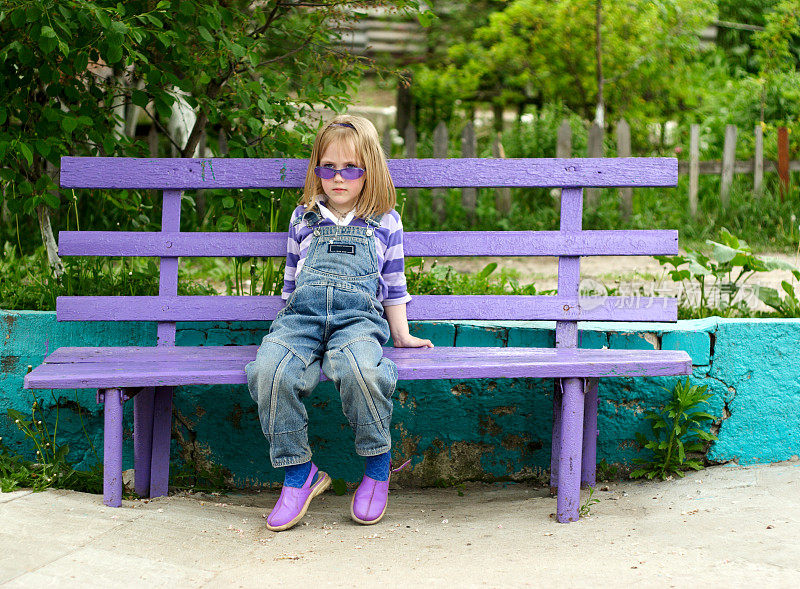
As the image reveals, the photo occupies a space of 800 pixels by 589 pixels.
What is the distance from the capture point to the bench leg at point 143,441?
10.1ft

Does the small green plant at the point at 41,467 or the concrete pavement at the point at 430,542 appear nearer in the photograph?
the concrete pavement at the point at 430,542

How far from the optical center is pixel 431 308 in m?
3.20

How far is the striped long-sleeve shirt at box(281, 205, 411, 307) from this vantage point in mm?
3049

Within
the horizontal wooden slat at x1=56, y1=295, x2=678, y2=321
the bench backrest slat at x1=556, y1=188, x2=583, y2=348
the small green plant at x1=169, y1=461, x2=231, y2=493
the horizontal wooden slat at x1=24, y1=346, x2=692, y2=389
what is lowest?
the small green plant at x1=169, y1=461, x2=231, y2=493

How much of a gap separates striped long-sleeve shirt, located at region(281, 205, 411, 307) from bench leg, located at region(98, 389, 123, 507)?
0.72 m

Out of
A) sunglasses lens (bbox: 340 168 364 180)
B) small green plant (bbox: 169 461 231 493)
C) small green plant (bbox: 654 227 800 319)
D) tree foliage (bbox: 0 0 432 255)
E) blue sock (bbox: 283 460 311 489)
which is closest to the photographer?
blue sock (bbox: 283 460 311 489)

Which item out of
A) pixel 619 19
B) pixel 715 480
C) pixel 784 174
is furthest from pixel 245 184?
pixel 619 19

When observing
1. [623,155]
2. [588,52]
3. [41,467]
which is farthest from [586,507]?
[588,52]

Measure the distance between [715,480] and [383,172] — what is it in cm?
164

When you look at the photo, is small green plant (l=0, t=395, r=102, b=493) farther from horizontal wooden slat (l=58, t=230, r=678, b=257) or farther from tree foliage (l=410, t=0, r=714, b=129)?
tree foliage (l=410, t=0, r=714, b=129)

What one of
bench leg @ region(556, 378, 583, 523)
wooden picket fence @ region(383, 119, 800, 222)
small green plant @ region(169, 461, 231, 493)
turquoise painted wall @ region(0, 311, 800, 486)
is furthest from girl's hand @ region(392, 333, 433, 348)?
wooden picket fence @ region(383, 119, 800, 222)

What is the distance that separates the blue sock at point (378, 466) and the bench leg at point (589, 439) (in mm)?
783

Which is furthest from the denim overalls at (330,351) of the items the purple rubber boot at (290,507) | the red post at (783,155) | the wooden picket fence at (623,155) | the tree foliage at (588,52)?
the tree foliage at (588,52)

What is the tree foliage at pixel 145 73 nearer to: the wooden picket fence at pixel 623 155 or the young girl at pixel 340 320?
the young girl at pixel 340 320
